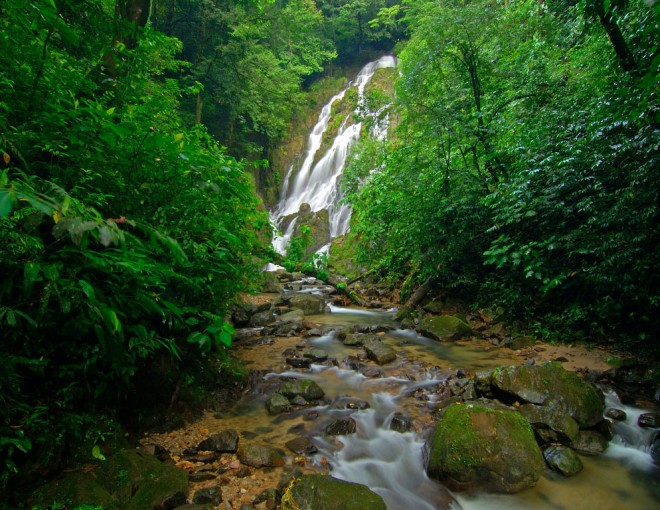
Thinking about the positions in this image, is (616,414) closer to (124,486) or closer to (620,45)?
(620,45)

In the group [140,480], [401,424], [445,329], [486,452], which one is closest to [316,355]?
[401,424]

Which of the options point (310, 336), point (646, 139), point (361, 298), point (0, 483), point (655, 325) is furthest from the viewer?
point (361, 298)

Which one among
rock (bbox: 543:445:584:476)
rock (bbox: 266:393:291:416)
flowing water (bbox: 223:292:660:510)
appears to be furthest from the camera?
rock (bbox: 266:393:291:416)

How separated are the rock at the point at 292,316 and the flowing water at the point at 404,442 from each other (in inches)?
91.8

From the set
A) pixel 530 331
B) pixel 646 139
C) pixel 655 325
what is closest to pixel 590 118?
pixel 646 139

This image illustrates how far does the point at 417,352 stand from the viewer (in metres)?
6.51

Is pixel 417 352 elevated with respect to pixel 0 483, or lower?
lower

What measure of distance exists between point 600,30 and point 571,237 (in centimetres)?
336

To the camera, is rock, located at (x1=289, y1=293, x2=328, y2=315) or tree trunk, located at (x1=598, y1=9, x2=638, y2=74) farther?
rock, located at (x1=289, y1=293, x2=328, y2=315)

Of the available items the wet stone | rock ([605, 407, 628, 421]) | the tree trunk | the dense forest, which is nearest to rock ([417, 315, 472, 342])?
the dense forest

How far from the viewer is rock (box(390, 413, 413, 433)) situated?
3.98 meters

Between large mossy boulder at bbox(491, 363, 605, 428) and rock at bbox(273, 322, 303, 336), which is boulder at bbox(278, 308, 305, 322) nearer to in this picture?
rock at bbox(273, 322, 303, 336)

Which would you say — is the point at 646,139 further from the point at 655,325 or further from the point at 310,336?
the point at 310,336

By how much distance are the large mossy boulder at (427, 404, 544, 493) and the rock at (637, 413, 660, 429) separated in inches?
65.1
